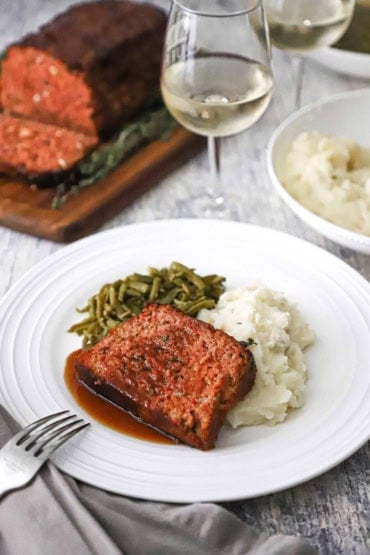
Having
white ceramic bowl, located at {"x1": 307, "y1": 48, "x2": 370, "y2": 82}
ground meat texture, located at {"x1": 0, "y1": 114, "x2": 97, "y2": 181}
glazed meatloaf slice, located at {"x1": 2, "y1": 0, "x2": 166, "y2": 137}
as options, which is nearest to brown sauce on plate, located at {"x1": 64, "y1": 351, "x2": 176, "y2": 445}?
ground meat texture, located at {"x1": 0, "y1": 114, "x2": 97, "y2": 181}

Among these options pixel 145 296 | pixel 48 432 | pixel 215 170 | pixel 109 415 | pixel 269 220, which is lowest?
pixel 269 220

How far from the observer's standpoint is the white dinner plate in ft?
7.19

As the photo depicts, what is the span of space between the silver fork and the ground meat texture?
1.48 meters

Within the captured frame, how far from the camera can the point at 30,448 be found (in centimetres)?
222

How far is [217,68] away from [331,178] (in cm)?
57

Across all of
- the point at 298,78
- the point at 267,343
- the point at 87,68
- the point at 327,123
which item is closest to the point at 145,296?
the point at 267,343

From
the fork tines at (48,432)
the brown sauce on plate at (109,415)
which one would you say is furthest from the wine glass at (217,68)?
the fork tines at (48,432)

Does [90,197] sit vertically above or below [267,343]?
below

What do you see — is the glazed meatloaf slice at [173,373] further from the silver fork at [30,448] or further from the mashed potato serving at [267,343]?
the silver fork at [30,448]

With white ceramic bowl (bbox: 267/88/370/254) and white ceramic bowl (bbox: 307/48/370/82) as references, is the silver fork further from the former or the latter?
white ceramic bowl (bbox: 307/48/370/82)

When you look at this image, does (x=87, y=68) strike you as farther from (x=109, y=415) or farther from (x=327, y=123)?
(x=109, y=415)

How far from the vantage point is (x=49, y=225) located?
11.0ft

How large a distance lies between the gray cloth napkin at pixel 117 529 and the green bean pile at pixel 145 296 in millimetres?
701

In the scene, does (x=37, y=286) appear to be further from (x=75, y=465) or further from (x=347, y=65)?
(x=347, y=65)
